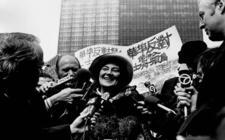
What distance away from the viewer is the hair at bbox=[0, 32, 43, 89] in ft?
5.25

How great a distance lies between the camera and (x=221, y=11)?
5.83ft

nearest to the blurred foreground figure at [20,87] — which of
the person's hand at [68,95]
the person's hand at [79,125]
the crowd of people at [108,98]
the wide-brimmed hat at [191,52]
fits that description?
the crowd of people at [108,98]

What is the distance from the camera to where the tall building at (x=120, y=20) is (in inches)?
2781

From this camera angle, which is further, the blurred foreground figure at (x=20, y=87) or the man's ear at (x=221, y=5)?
the man's ear at (x=221, y=5)

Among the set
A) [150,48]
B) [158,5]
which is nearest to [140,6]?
[158,5]

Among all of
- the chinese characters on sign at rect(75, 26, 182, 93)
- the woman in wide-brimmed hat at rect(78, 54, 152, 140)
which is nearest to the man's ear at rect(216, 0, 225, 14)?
the woman in wide-brimmed hat at rect(78, 54, 152, 140)

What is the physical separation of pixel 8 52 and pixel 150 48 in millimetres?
3360

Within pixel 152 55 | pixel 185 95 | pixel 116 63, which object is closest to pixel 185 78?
pixel 185 95

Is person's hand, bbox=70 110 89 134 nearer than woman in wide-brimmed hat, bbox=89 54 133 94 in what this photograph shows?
Yes

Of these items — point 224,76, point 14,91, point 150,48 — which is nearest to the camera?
point 224,76

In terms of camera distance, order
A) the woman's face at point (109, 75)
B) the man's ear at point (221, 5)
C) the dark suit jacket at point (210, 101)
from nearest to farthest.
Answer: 1. the dark suit jacket at point (210, 101)
2. the man's ear at point (221, 5)
3. the woman's face at point (109, 75)

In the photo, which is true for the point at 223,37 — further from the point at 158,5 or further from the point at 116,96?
the point at 158,5

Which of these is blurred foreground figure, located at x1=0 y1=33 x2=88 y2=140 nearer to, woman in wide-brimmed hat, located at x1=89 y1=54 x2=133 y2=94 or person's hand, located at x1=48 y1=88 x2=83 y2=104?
person's hand, located at x1=48 y1=88 x2=83 y2=104

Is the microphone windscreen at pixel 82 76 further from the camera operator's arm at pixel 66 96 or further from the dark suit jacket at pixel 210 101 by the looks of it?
the dark suit jacket at pixel 210 101
